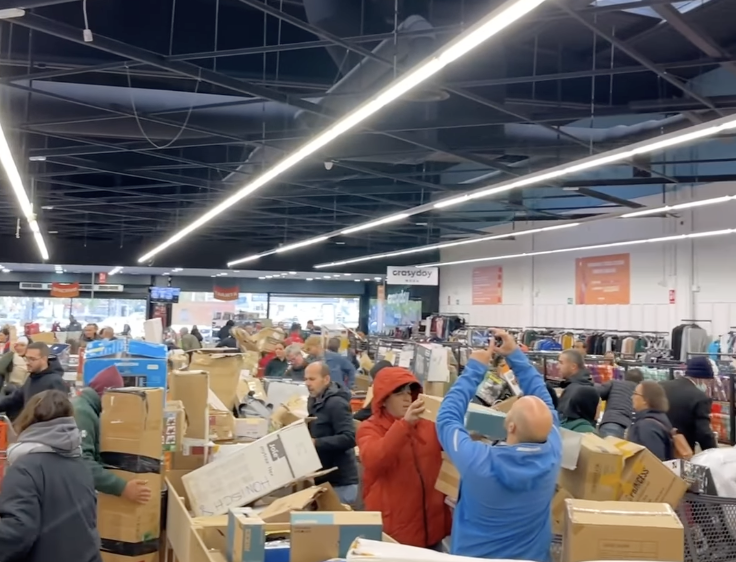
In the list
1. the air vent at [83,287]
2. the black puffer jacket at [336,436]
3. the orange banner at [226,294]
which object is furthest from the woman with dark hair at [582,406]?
the air vent at [83,287]

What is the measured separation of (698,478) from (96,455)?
3.29 metres

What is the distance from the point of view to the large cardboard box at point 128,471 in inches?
170

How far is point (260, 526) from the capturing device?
3.15 metres

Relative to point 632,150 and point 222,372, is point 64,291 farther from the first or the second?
point 632,150

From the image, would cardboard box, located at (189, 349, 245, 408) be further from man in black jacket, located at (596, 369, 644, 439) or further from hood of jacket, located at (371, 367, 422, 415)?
hood of jacket, located at (371, 367, 422, 415)

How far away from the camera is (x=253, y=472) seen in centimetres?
414

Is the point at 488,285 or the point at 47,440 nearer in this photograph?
the point at 47,440

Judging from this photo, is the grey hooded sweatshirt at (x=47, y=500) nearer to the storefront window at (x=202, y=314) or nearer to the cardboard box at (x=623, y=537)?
the cardboard box at (x=623, y=537)

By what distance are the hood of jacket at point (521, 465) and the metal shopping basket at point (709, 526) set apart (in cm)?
105

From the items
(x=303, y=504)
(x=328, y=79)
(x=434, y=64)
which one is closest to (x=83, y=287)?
(x=328, y=79)

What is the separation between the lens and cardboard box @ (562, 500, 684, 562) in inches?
111

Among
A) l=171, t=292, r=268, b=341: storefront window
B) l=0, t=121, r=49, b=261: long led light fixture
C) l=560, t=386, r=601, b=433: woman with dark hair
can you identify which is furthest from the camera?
l=171, t=292, r=268, b=341: storefront window

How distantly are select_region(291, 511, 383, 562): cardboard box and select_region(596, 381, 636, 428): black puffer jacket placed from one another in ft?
12.5

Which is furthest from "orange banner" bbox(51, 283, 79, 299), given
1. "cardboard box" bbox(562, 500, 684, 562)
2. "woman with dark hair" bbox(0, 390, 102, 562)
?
"cardboard box" bbox(562, 500, 684, 562)
